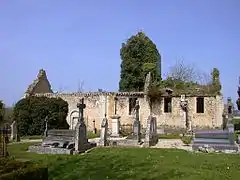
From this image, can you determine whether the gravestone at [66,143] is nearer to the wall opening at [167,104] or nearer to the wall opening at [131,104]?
the wall opening at [131,104]

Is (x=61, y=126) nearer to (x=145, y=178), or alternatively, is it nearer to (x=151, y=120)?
(x=151, y=120)

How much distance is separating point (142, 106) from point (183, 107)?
468 centimetres

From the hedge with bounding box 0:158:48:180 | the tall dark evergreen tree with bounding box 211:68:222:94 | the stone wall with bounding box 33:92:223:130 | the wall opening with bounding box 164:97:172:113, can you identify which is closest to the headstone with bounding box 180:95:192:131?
the stone wall with bounding box 33:92:223:130

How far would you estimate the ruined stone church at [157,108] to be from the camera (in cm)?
3638

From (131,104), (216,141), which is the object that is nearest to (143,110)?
(131,104)

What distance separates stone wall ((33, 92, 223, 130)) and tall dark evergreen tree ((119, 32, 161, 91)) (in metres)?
6.48

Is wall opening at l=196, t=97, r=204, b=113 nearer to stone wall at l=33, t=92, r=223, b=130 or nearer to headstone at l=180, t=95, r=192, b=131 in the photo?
stone wall at l=33, t=92, r=223, b=130

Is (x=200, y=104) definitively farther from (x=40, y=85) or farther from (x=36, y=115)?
(x=40, y=85)

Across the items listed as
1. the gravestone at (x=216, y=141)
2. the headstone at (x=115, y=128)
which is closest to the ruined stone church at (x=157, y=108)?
the headstone at (x=115, y=128)

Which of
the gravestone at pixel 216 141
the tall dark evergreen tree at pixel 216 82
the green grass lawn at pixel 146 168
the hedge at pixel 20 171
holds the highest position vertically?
the tall dark evergreen tree at pixel 216 82

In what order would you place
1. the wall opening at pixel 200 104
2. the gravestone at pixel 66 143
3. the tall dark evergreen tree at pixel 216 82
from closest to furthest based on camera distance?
the gravestone at pixel 66 143, the tall dark evergreen tree at pixel 216 82, the wall opening at pixel 200 104

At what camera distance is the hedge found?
764 cm

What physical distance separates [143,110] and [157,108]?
1.60m

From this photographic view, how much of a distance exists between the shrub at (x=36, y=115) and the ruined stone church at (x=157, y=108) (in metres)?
4.56
